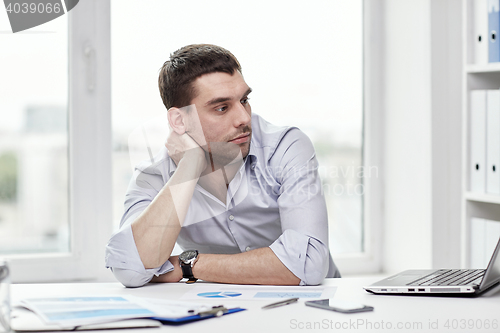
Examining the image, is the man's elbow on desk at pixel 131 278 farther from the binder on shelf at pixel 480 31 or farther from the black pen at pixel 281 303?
the binder on shelf at pixel 480 31

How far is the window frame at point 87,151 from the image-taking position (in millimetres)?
1838

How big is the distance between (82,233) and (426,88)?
4.79ft

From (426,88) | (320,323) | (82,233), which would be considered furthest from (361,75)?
(320,323)

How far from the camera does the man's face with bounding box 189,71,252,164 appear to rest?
136cm

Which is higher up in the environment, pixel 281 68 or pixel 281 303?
pixel 281 68

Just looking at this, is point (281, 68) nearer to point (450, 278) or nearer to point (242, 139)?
point (242, 139)

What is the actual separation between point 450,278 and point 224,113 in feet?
2.33

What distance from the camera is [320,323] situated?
29.7 inches

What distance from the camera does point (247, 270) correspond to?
112 cm

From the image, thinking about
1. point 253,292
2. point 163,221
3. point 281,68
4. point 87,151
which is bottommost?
point 253,292

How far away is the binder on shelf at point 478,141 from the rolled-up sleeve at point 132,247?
3.56 feet

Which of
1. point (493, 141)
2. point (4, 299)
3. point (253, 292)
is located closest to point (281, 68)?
point (493, 141)

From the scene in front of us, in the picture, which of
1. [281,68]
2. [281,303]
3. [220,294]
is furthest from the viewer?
[281,68]

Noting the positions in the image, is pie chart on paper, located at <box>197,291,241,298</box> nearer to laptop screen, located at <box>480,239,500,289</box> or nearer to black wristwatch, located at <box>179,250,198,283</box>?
black wristwatch, located at <box>179,250,198,283</box>
